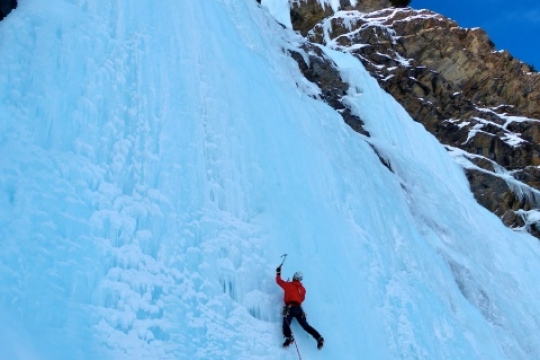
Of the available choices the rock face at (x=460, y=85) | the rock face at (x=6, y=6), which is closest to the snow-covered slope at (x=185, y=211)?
the rock face at (x=6, y=6)

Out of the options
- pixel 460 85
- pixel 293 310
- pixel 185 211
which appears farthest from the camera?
pixel 460 85

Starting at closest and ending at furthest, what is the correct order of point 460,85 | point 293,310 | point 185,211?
point 293,310 < point 185,211 < point 460,85

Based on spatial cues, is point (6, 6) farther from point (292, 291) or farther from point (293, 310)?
point (293, 310)

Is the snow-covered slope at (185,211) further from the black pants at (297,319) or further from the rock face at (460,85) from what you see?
the rock face at (460,85)

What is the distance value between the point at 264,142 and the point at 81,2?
3441mm

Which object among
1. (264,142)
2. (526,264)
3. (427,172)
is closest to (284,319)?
(264,142)

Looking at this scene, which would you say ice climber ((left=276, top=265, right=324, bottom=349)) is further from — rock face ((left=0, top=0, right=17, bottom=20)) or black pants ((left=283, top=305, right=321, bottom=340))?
rock face ((left=0, top=0, right=17, bottom=20))

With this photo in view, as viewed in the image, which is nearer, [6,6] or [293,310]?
[293,310]

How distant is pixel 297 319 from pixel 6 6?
5.29 meters

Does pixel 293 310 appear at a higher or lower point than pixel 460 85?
lower

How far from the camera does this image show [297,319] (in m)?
6.52

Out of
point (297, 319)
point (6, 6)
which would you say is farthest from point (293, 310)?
point (6, 6)

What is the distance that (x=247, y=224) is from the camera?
743 cm

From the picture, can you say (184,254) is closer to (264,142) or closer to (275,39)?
(264,142)
